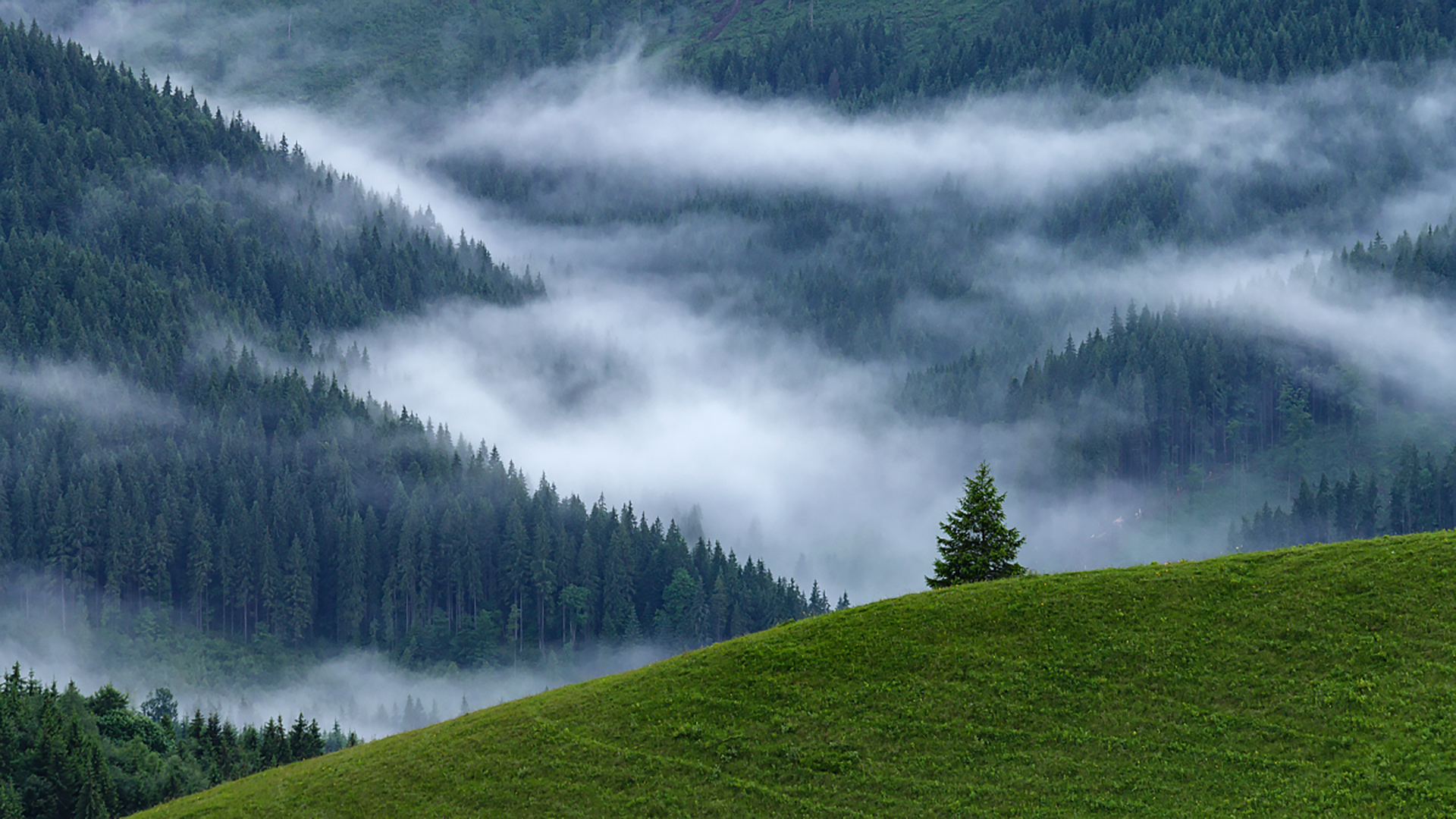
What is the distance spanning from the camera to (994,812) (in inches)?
2376

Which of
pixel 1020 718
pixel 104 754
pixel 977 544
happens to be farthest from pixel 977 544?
pixel 104 754

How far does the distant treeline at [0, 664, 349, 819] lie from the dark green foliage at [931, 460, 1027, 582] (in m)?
65.9

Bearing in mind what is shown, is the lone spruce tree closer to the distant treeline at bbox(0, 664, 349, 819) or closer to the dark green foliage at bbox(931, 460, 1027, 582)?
the dark green foliage at bbox(931, 460, 1027, 582)

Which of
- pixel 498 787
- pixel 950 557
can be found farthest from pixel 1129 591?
pixel 498 787

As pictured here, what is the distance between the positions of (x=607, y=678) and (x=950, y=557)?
2379 cm

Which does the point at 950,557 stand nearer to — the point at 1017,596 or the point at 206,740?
the point at 1017,596

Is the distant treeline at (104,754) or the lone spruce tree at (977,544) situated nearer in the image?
the lone spruce tree at (977,544)

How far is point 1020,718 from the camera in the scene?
66562 millimetres

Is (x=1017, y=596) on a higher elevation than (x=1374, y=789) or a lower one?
higher

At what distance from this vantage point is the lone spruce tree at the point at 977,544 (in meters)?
89.9

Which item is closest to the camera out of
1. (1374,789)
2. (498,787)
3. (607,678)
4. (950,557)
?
(1374,789)

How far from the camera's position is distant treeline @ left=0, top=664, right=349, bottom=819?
365 ft

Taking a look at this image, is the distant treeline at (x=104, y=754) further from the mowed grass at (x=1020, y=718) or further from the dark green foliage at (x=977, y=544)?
the dark green foliage at (x=977, y=544)

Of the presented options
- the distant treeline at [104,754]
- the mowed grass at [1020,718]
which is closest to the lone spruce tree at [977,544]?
the mowed grass at [1020,718]
